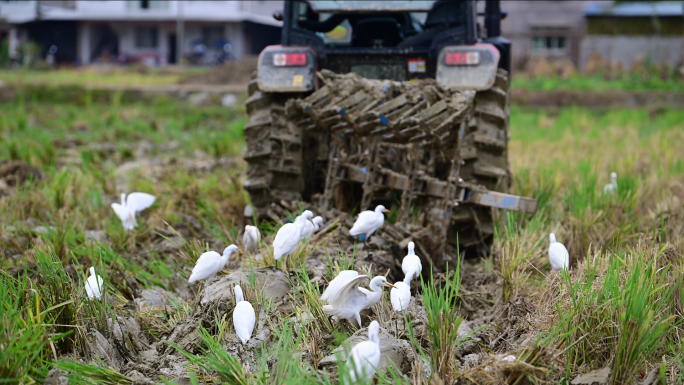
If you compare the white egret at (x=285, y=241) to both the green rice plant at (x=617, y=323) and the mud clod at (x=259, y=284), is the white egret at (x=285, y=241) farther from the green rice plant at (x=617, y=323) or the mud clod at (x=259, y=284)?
the green rice plant at (x=617, y=323)

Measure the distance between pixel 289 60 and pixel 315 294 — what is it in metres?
2.01

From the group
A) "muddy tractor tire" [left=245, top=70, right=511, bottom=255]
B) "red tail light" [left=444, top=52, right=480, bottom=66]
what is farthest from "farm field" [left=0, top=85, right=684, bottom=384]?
"red tail light" [left=444, top=52, right=480, bottom=66]

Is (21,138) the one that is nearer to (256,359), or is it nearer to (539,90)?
(256,359)

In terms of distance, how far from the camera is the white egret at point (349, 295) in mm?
2396

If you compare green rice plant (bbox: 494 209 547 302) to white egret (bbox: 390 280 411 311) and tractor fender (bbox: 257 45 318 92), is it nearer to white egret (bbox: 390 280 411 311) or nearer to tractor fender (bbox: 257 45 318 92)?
white egret (bbox: 390 280 411 311)

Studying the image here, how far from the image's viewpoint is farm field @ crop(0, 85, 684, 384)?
223 cm

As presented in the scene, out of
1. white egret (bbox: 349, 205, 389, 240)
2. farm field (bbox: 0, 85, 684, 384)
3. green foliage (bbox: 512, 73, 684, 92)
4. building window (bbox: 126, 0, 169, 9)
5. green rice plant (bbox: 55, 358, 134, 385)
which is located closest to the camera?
green rice plant (bbox: 55, 358, 134, 385)

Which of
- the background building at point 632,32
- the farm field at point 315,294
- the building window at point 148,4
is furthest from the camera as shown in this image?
the building window at point 148,4

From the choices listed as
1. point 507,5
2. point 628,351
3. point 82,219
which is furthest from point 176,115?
point 507,5

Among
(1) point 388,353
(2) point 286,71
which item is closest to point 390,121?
(2) point 286,71

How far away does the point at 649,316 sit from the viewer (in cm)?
222

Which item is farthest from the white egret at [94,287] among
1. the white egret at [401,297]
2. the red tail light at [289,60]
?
the red tail light at [289,60]

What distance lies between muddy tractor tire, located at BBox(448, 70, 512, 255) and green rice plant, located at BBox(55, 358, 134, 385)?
7.21ft

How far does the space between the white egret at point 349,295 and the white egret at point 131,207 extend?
1935mm
